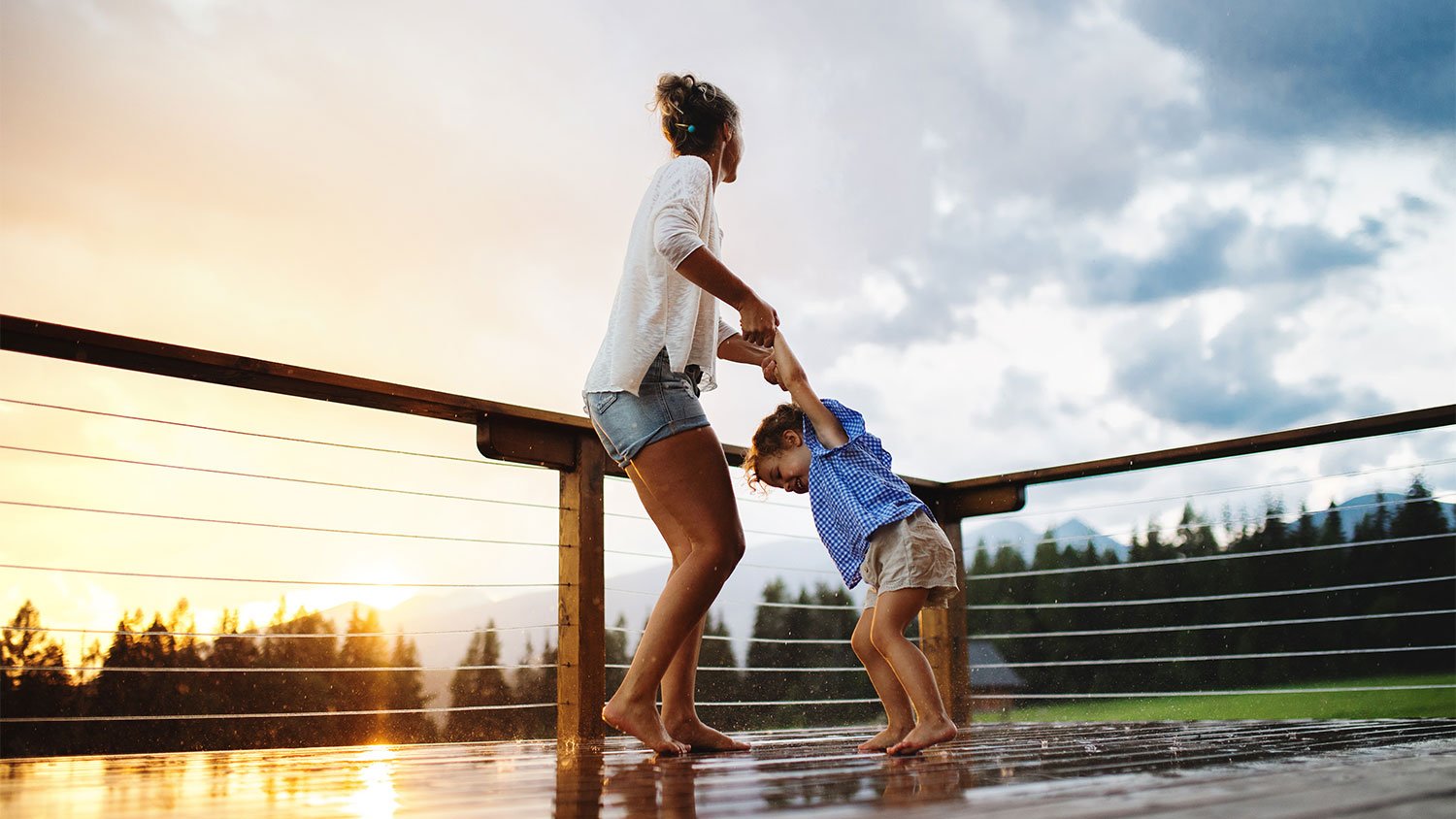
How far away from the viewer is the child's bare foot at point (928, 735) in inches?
62.5

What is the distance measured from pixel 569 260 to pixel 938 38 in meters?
3.53

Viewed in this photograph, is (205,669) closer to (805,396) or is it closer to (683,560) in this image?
(683,560)

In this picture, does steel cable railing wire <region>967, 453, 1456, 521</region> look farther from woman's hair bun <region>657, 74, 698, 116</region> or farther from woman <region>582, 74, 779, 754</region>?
woman's hair bun <region>657, 74, 698, 116</region>

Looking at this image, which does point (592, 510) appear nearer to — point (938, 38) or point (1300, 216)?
point (938, 38)

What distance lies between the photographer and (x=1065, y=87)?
9.06 m

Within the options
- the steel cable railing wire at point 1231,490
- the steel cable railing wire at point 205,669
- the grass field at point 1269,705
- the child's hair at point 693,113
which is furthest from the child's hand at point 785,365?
the grass field at point 1269,705

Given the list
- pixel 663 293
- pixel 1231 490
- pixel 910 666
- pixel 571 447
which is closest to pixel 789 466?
pixel 571 447

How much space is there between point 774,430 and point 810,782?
135 centimetres

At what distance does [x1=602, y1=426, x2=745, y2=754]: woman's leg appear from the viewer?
157cm

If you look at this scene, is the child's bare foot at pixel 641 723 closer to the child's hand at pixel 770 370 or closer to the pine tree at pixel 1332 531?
the child's hand at pixel 770 370

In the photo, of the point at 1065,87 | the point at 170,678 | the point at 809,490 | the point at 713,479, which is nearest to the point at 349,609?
the point at 170,678

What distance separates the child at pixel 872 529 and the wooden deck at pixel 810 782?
285 mm

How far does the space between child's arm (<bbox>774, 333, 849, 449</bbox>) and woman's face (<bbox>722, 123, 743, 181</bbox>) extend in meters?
0.32

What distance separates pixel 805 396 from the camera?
81.1 inches
